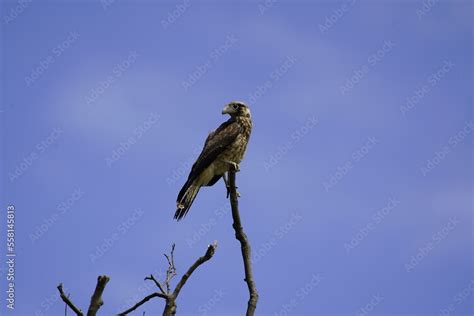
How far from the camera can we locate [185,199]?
8.28 meters

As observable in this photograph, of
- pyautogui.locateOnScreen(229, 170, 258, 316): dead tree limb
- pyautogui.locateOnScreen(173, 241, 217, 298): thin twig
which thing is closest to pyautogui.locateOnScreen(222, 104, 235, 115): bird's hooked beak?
pyautogui.locateOnScreen(229, 170, 258, 316): dead tree limb

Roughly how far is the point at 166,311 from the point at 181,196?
3.89 meters

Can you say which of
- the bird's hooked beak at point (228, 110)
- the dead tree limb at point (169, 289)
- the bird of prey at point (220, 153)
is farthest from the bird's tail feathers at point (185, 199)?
the dead tree limb at point (169, 289)

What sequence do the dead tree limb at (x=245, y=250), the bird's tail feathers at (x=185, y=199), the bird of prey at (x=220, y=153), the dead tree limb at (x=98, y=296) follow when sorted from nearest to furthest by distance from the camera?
the dead tree limb at (x=98, y=296) → the dead tree limb at (x=245, y=250) → the bird's tail feathers at (x=185, y=199) → the bird of prey at (x=220, y=153)

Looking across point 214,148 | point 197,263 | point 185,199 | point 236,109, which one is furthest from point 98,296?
point 236,109

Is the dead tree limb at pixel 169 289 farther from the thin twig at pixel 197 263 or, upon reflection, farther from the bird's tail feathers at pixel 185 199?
the bird's tail feathers at pixel 185 199

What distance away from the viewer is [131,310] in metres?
4.39

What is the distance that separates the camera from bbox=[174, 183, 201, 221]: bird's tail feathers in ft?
26.4

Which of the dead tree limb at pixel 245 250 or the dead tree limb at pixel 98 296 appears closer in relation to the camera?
the dead tree limb at pixel 98 296

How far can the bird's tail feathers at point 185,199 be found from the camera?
8045mm

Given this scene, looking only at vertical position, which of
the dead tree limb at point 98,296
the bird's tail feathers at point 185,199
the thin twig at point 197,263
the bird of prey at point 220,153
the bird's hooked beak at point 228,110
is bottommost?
the dead tree limb at point 98,296

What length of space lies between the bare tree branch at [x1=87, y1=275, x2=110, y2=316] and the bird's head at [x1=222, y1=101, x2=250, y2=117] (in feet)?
18.2

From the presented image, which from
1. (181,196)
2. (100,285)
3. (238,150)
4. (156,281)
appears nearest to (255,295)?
(156,281)

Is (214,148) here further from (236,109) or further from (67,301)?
(67,301)
